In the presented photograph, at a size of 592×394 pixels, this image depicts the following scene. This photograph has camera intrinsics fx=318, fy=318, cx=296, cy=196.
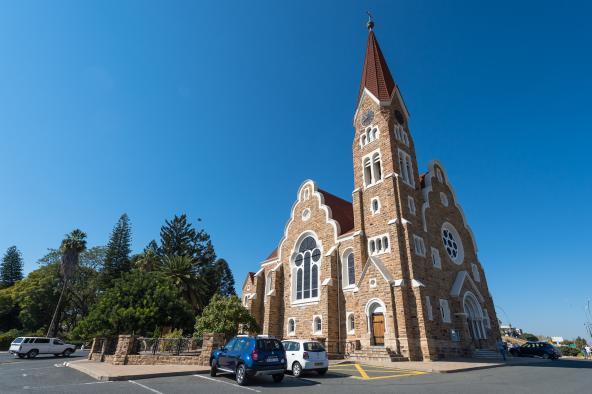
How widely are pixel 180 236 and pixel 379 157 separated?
36065mm

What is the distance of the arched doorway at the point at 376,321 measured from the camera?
20734 mm

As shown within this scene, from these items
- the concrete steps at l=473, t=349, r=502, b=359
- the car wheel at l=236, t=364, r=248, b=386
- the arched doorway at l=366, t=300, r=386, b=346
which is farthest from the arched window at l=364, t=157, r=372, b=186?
the car wheel at l=236, t=364, r=248, b=386

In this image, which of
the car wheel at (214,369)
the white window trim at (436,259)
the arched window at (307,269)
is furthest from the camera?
the arched window at (307,269)

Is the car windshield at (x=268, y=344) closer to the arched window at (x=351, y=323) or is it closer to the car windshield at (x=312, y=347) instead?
the car windshield at (x=312, y=347)

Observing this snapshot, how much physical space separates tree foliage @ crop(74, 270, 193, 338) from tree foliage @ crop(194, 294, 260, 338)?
1.43 m

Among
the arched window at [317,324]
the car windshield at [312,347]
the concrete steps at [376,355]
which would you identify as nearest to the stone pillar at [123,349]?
the car windshield at [312,347]

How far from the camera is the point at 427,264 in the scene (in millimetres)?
22875

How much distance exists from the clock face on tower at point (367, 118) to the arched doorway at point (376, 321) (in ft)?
51.3

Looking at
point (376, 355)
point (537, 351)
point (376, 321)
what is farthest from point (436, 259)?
point (537, 351)

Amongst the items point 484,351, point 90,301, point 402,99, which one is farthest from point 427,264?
point 90,301

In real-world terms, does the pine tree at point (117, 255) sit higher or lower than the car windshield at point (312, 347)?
higher

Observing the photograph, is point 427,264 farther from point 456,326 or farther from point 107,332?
point 107,332

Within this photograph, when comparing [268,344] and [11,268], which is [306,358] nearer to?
[268,344]

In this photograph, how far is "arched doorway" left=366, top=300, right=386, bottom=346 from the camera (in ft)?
68.0
